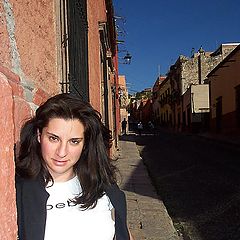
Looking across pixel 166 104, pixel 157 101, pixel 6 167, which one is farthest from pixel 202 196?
pixel 157 101

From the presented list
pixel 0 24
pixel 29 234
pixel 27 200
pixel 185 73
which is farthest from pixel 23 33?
pixel 185 73

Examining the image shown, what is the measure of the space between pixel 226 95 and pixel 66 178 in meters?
24.2

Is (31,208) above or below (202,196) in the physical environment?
above

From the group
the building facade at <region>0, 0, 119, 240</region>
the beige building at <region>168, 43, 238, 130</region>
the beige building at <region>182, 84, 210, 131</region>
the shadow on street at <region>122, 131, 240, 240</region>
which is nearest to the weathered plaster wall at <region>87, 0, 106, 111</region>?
the shadow on street at <region>122, 131, 240, 240</region>

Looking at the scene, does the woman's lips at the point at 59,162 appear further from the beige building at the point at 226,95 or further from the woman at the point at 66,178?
the beige building at the point at 226,95

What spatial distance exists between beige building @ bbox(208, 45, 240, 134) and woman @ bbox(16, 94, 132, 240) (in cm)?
2080

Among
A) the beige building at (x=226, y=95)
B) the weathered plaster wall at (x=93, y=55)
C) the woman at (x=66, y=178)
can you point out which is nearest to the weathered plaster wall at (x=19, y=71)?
the woman at (x=66, y=178)

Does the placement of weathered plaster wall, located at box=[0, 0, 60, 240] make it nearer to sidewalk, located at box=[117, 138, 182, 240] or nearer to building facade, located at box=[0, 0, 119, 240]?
building facade, located at box=[0, 0, 119, 240]

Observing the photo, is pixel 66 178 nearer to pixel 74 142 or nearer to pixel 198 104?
pixel 74 142

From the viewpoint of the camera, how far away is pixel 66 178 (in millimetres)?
1638

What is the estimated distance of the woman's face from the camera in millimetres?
1535

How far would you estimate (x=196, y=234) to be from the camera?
4.89 m

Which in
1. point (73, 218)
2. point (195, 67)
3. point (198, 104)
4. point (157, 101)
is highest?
point (195, 67)

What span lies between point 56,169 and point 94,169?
0.76 ft
